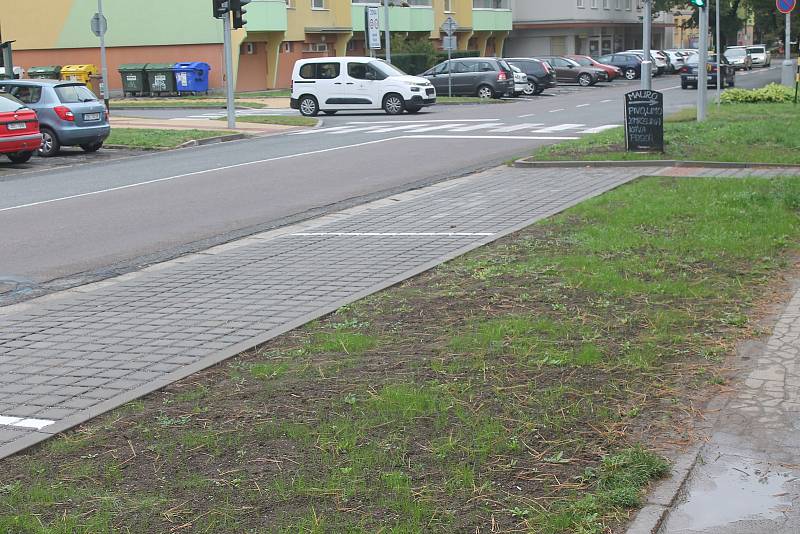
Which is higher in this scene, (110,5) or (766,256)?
(110,5)

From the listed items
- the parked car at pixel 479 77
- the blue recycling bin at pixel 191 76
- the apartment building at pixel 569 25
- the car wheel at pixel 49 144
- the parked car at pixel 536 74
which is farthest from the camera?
the apartment building at pixel 569 25

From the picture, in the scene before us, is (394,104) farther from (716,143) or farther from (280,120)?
(716,143)

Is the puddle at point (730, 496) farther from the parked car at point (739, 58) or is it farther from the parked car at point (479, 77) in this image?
the parked car at point (739, 58)

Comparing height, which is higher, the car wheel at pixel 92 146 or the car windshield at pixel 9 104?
the car windshield at pixel 9 104

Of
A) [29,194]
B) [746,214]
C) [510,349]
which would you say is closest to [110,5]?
[29,194]

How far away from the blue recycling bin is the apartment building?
32.6 metres

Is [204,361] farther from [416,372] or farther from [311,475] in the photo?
[311,475]

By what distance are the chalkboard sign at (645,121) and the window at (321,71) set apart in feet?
62.1

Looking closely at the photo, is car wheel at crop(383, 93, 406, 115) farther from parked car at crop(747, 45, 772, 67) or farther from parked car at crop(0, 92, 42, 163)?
parked car at crop(747, 45, 772, 67)

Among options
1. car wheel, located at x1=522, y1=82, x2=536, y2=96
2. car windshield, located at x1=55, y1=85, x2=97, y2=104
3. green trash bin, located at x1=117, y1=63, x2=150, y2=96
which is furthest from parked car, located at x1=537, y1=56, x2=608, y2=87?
car windshield, located at x1=55, y1=85, x2=97, y2=104

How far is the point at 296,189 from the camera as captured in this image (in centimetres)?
1608

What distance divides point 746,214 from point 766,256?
72.9 inches

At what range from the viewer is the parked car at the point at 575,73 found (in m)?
56.5

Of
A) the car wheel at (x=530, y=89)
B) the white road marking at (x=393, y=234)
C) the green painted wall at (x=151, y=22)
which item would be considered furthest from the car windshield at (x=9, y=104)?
the green painted wall at (x=151, y=22)
